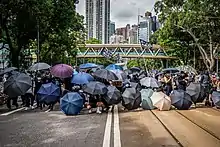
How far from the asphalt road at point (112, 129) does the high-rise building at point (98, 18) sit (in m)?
128

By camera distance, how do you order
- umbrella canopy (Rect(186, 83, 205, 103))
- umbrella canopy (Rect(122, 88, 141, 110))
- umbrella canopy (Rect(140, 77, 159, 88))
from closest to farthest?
umbrella canopy (Rect(122, 88, 141, 110)) → umbrella canopy (Rect(186, 83, 205, 103)) → umbrella canopy (Rect(140, 77, 159, 88))

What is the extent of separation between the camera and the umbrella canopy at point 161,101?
1641cm

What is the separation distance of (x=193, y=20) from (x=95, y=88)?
2329 cm

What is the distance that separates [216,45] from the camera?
38906mm

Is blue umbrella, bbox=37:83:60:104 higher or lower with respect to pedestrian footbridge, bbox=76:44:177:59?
lower

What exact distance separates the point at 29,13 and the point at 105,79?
1235 cm

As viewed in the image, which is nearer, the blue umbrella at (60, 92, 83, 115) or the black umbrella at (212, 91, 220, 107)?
the blue umbrella at (60, 92, 83, 115)

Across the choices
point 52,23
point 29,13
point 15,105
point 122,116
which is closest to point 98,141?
point 122,116

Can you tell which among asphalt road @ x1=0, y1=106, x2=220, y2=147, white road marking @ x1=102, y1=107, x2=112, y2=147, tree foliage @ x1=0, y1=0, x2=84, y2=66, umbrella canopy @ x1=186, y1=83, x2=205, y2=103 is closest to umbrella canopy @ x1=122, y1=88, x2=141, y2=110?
asphalt road @ x1=0, y1=106, x2=220, y2=147

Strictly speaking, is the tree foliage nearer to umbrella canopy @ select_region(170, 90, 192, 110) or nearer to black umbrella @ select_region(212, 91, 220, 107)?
umbrella canopy @ select_region(170, 90, 192, 110)

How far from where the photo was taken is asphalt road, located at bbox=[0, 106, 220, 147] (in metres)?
9.04

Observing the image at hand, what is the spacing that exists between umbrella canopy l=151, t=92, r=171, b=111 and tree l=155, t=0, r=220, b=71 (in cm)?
1730

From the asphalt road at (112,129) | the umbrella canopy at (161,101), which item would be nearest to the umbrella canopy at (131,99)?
the asphalt road at (112,129)

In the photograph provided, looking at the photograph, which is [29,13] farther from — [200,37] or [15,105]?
[200,37]
